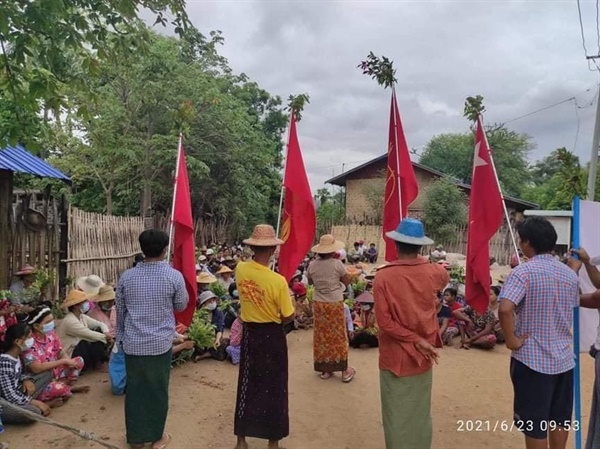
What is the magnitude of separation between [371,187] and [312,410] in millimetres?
22163

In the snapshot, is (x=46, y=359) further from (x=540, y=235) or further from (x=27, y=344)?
(x=540, y=235)

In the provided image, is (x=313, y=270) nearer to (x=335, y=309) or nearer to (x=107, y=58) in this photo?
(x=335, y=309)

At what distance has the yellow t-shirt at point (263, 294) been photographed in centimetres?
356

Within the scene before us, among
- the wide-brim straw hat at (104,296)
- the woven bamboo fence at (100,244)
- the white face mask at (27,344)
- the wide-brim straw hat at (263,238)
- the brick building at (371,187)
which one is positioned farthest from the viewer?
the brick building at (371,187)

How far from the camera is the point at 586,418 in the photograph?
14.5 feet

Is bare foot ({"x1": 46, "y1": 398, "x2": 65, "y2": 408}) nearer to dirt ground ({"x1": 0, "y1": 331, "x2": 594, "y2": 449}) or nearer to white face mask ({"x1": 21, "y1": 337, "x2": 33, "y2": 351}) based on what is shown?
dirt ground ({"x1": 0, "y1": 331, "x2": 594, "y2": 449})

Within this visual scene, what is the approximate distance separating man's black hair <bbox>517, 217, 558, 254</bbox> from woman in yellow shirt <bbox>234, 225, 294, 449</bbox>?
1.73 m

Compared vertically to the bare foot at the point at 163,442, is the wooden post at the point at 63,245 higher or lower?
higher

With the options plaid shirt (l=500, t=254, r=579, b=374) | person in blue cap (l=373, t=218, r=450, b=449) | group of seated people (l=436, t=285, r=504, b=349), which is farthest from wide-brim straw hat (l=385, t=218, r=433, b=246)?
group of seated people (l=436, t=285, r=504, b=349)

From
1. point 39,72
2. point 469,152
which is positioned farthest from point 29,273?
point 469,152

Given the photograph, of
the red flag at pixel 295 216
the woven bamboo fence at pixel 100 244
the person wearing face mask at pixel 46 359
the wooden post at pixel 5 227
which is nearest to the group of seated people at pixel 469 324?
the red flag at pixel 295 216

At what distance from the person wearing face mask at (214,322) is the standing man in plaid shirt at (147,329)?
8.55 ft

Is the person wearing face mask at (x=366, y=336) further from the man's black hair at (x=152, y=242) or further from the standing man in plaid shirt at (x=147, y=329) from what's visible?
the man's black hair at (x=152, y=242)

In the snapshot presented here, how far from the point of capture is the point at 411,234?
3256 mm
